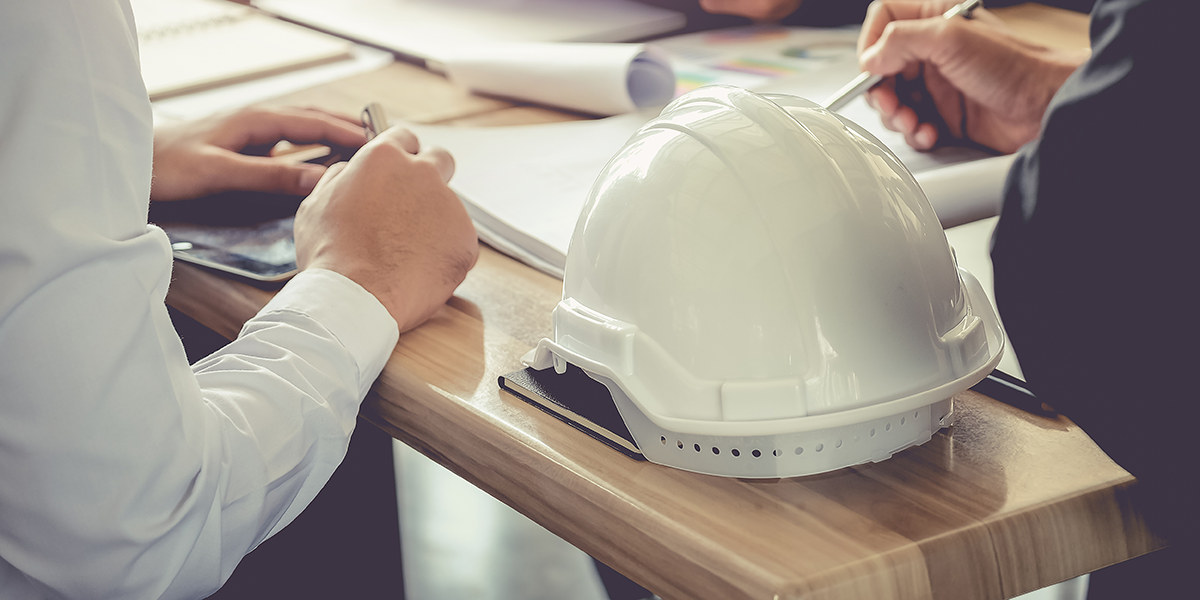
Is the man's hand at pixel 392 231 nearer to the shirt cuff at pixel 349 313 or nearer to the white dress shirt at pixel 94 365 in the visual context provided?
the shirt cuff at pixel 349 313

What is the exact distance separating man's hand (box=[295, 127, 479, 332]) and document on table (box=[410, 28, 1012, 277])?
76 millimetres

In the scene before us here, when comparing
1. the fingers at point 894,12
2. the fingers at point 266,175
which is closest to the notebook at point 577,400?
the fingers at point 266,175

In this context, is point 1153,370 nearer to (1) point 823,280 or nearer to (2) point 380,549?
(1) point 823,280

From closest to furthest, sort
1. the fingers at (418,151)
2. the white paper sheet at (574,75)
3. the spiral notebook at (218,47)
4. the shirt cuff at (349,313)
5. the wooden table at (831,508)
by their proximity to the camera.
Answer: the wooden table at (831,508) < the shirt cuff at (349,313) < the fingers at (418,151) < the white paper sheet at (574,75) < the spiral notebook at (218,47)

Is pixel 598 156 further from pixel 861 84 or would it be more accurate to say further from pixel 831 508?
pixel 831 508

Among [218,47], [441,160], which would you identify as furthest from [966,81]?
[218,47]

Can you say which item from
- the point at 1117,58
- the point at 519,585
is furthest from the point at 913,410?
the point at 519,585

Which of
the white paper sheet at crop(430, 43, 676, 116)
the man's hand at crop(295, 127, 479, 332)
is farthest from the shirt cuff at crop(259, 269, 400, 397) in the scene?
the white paper sheet at crop(430, 43, 676, 116)

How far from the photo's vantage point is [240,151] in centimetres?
88

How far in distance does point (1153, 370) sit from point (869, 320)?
14 centimetres

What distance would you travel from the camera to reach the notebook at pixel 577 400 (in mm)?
461

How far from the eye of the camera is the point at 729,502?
0.41 meters

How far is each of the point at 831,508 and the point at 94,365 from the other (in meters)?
0.35

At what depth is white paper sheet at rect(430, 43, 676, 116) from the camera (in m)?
1.07
